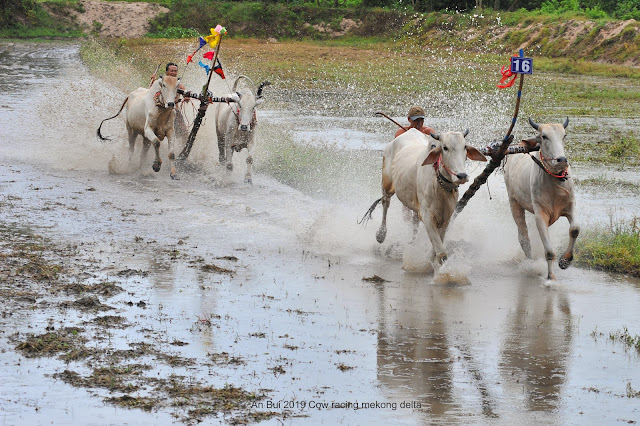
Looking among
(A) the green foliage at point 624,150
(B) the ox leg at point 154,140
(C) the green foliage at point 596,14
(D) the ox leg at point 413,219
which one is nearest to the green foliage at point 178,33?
(C) the green foliage at point 596,14

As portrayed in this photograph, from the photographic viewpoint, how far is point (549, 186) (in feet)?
30.0

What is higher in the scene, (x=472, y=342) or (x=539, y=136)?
(x=539, y=136)

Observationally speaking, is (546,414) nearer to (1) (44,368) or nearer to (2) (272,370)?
(2) (272,370)

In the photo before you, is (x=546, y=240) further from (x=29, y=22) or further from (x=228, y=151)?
(x=29, y=22)

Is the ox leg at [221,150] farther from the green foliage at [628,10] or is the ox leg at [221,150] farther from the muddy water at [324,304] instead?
the green foliage at [628,10]

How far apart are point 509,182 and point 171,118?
6532mm

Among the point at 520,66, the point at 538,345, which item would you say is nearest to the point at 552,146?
the point at 520,66

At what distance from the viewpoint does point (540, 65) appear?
36281 mm

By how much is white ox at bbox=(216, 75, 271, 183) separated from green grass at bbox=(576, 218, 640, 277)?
598cm

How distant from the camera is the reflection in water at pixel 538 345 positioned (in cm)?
629

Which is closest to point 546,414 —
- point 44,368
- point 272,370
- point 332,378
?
point 332,378

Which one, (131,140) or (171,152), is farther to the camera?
(131,140)

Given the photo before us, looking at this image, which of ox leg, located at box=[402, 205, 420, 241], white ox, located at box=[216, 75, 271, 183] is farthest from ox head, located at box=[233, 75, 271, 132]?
ox leg, located at box=[402, 205, 420, 241]

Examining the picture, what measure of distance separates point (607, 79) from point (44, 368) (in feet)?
96.6
